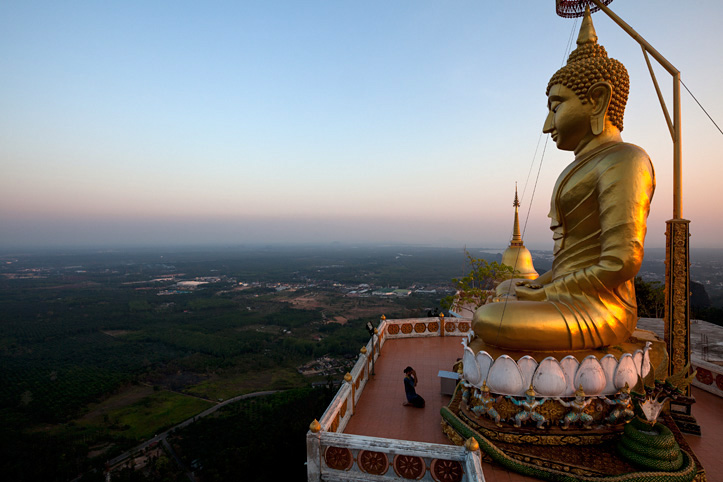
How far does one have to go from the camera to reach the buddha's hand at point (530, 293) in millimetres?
6551

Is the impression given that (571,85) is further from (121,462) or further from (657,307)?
(121,462)

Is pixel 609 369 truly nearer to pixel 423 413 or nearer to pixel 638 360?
pixel 638 360

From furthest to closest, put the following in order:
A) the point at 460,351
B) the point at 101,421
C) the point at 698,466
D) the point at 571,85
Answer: the point at 101,421, the point at 460,351, the point at 571,85, the point at 698,466

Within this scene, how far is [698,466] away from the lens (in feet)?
17.4

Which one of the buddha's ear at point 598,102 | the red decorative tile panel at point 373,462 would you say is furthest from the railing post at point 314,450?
the buddha's ear at point 598,102

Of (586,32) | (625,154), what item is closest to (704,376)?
(625,154)

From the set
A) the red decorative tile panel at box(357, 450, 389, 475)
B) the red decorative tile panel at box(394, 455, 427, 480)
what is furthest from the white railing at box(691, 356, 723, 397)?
the red decorative tile panel at box(357, 450, 389, 475)

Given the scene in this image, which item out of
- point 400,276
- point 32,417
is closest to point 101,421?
point 32,417

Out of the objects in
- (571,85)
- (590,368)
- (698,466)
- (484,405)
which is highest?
(571,85)

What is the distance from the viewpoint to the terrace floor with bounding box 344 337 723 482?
6.04 meters

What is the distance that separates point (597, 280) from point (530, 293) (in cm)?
107

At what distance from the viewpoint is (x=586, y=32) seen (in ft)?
24.3

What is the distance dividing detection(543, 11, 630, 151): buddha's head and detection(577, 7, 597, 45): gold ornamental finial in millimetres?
174

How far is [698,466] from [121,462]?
117 feet
